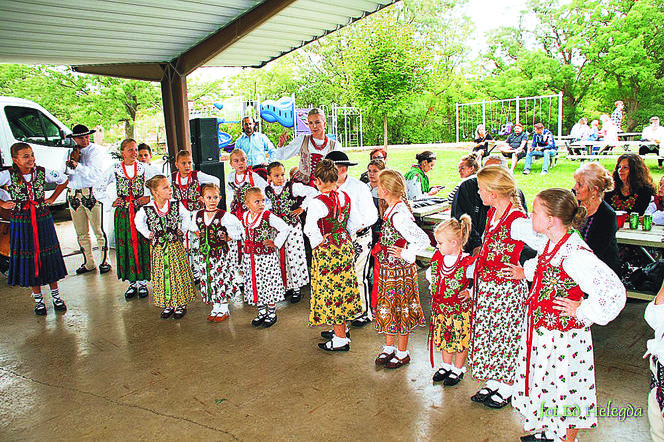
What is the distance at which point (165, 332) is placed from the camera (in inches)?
167

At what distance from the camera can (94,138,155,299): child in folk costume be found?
4.92 meters

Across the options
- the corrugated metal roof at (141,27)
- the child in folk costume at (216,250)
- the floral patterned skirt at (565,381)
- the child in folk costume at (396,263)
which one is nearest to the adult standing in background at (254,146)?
the corrugated metal roof at (141,27)

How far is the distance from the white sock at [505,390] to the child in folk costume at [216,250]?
93.0 inches

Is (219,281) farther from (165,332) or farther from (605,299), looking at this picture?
(605,299)

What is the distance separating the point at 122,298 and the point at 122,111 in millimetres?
13930

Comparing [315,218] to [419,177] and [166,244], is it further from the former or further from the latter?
[419,177]

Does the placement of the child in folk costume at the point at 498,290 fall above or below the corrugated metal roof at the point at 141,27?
below

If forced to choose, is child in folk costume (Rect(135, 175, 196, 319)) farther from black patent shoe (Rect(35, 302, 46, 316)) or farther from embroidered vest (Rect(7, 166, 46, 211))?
black patent shoe (Rect(35, 302, 46, 316))

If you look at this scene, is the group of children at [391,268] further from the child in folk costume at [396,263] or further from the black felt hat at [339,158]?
the black felt hat at [339,158]

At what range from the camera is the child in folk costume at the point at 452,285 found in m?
2.88

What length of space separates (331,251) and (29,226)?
2.96 meters

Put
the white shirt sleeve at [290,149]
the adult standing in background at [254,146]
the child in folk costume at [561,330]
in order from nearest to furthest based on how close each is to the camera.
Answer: the child in folk costume at [561,330] < the white shirt sleeve at [290,149] < the adult standing in background at [254,146]

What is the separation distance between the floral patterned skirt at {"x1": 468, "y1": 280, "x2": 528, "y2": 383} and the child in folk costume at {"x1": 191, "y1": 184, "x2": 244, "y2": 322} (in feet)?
7.23

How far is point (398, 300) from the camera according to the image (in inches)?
129
